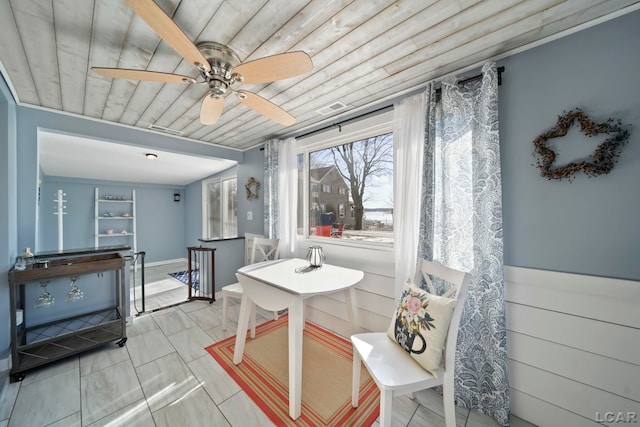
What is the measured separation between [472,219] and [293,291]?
4.42 feet

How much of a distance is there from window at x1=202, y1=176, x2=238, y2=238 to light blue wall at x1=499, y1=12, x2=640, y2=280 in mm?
4185

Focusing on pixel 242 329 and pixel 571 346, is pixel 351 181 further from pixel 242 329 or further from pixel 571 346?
pixel 571 346

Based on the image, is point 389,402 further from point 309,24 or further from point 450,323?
point 309,24

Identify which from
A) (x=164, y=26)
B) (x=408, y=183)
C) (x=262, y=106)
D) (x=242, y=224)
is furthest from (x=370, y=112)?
(x=242, y=224)

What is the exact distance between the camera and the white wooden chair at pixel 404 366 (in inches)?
44.2

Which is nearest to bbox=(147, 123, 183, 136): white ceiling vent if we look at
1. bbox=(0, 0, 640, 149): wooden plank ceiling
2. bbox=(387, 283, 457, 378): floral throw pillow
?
bbox=(0, 0, 640, 149): wooden plank ceiling

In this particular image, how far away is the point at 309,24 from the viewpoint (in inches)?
49.7

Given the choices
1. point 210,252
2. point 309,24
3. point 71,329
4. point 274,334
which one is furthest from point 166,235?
point 309,24

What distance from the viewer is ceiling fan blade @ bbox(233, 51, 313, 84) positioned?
3.78ft

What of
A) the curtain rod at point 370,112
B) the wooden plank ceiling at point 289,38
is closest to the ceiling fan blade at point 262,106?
the wooden plank ceiling at point 289,38

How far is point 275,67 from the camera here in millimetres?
1237

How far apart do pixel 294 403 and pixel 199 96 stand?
100 inches

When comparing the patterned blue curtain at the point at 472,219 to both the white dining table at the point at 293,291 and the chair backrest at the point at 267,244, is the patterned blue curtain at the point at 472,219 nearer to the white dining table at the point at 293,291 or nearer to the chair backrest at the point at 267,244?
the white dining table at the point at 293,291

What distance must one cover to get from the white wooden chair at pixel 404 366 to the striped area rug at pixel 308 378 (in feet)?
1.06
